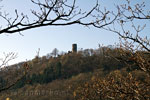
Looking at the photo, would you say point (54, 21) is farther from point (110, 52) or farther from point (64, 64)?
point (64, 64)

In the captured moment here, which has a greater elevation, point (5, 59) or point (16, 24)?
point (16, 24)

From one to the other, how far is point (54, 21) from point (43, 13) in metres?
0.29

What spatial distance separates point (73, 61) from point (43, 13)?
73571mm

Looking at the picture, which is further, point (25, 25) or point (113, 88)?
point (113, 88)

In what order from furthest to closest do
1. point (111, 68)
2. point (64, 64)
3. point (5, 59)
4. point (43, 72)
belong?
1. point (64, 64)
2. point (43, 72)
3. point (111, 68)
4. point (5, 59)

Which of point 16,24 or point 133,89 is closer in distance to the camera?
point 16,24

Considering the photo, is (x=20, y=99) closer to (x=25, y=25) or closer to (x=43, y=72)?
(x=43, y=72)

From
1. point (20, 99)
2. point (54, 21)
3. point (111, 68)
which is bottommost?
point (20, 99)

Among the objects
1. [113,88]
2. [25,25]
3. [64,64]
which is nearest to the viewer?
[25,25]

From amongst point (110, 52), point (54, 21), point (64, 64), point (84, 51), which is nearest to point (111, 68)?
point (64, 64)

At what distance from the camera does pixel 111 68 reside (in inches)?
2403

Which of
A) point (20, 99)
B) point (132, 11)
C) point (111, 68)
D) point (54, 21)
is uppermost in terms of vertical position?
point (132, 11)

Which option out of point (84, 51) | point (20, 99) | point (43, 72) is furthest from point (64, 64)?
point (20, 99)

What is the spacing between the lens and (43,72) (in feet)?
214
